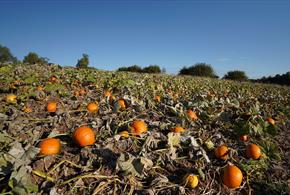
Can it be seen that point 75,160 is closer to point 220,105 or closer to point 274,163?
point 274,163

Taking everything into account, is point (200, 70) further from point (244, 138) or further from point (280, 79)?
point (244, 138)

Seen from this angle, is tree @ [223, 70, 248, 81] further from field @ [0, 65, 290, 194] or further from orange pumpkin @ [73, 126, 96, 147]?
orange pumpkin @ [73, 126, 96, 147]

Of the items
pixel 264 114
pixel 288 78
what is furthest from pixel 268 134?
pixel 288 78

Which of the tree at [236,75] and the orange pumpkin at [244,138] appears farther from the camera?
the tree at [236,75]

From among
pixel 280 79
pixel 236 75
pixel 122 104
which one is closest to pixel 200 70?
pixel 236 75

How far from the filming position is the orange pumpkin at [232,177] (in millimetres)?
2324

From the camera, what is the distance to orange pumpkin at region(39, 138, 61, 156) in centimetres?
251

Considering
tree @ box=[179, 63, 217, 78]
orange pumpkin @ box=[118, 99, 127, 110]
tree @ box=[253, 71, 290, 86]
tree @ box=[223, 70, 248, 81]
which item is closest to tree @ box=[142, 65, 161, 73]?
tree @ box=[179, 63, 217, 78]

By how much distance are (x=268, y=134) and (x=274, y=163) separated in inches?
37.3

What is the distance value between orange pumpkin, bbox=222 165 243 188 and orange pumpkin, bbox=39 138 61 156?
1823 millimetres

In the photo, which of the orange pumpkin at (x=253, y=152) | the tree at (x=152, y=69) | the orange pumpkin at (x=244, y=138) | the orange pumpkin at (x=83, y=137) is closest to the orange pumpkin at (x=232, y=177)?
the orange pumpkin at (x=253, y=152)

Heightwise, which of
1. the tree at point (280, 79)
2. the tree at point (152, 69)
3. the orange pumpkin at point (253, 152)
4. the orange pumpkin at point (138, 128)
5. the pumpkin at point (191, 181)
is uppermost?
the tree at point (152, 69)

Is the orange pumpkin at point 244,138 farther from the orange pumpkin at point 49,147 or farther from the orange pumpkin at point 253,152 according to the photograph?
the orange pumpkin at point 49,147

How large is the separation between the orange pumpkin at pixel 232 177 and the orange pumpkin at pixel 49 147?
182cm
